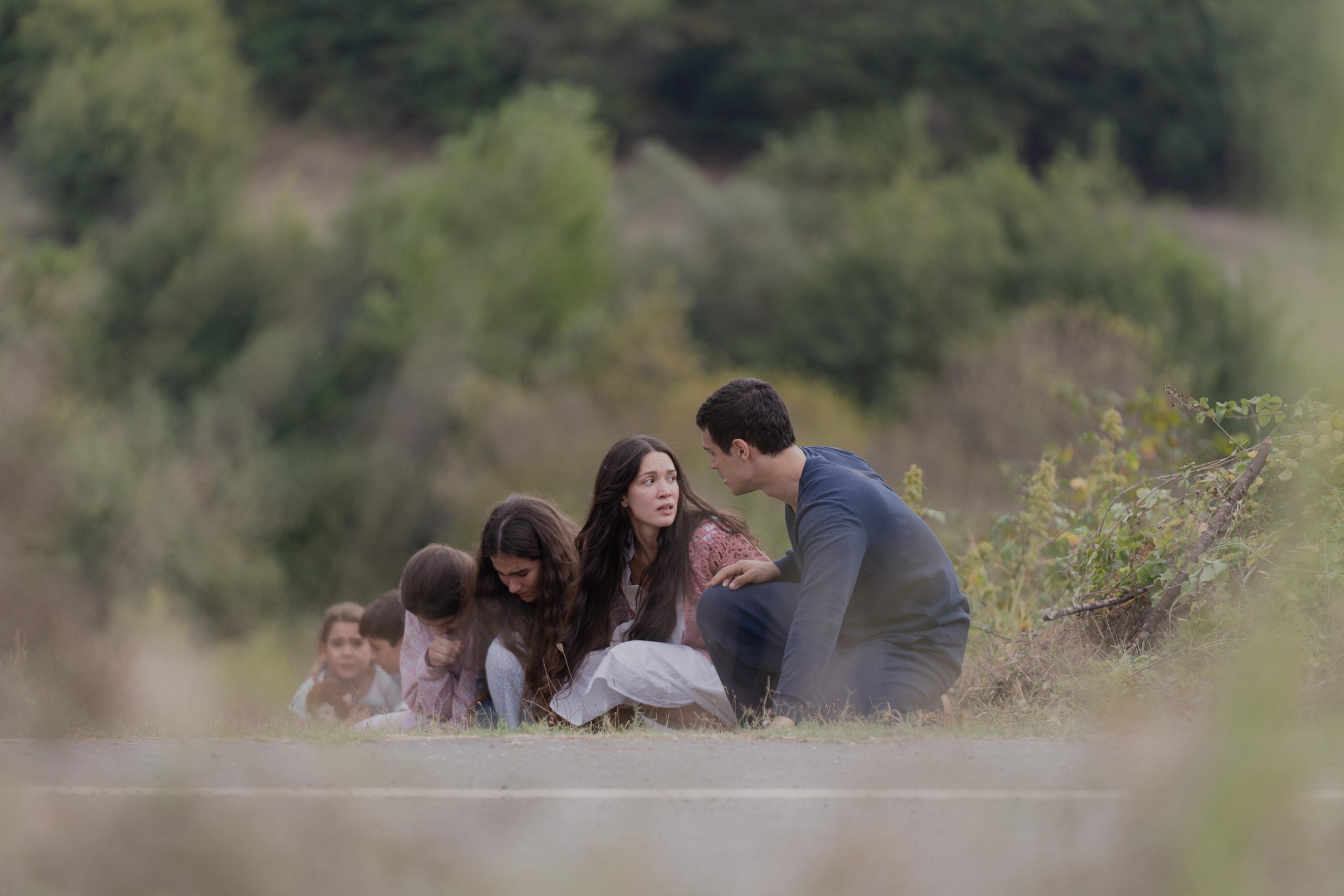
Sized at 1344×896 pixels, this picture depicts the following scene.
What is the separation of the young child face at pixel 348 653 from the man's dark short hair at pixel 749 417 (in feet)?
10.7

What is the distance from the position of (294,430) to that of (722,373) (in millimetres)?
12176

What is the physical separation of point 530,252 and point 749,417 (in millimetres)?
40212

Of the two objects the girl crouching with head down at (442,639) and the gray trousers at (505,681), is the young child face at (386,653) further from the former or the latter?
the gray trousers at (505,681)

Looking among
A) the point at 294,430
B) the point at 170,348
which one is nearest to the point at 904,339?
the point at 294,430

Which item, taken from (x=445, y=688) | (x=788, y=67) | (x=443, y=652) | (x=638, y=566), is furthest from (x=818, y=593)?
(x=788, y=67)

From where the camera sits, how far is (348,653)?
294 inches

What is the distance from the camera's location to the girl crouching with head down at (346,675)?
7.07 meters

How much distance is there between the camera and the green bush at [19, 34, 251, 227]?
36062 millimetres

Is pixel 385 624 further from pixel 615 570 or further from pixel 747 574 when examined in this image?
pixel 747 574

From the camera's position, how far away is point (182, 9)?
4372cm

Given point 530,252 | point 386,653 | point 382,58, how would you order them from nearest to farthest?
point 386,653, point 530,252, point 382,58

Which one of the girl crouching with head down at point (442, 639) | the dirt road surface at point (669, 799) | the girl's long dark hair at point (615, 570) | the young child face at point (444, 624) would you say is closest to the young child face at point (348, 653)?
the girl crouching with head down at point (442, 639)

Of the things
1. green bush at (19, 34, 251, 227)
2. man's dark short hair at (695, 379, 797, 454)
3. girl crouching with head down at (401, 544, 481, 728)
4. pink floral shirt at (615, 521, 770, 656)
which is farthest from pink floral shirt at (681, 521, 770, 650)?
green bush at (19, 34, 251, 227)

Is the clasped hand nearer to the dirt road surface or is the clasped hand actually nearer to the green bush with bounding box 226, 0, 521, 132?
the dirt road surface
